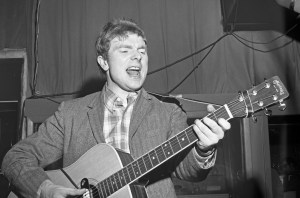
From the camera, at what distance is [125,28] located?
2043 mm

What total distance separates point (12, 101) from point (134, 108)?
1.82m

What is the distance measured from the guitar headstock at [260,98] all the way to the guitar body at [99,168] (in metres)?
0.57

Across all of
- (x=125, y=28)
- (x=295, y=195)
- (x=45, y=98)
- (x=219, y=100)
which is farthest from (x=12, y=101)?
(x=295, y=195)

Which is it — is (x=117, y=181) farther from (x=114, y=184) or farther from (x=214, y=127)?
(x=214, y=127)

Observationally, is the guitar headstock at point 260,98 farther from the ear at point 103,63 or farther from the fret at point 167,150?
the ear at point 103,63

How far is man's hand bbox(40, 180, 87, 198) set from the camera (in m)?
1.57

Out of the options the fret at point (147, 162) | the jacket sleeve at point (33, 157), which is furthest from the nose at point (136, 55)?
the fret at point (147, 162)

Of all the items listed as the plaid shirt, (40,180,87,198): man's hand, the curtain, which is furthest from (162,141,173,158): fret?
the curtain

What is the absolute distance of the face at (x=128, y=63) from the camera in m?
1.94

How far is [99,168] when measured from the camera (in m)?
1.62

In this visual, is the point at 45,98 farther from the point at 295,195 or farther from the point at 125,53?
the point at 295,195

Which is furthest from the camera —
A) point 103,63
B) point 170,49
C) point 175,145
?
point 170,49

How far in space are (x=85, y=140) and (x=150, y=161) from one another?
0.49 meters

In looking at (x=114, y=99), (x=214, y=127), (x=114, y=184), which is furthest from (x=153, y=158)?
(x=114, y=99)
